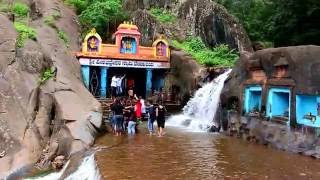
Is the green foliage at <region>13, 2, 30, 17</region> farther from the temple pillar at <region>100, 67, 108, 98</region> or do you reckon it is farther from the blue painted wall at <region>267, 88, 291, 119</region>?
the blue painted wall at <region>267, 88, 291, 119</region>

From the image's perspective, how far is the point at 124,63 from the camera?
25.7m

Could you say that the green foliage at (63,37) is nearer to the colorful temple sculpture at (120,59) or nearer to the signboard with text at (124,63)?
the colorful temple sculpture at (120,59)

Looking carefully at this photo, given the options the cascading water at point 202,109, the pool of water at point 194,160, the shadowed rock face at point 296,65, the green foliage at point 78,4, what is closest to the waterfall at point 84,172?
the pool of water at point 194,160

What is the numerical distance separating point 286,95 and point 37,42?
11.6 m

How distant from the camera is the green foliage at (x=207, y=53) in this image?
26.5 meters

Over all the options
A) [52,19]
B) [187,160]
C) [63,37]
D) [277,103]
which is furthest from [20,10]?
[187,160]

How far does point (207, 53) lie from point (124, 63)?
19.2 ft

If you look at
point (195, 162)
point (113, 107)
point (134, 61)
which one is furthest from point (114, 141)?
point (134, 61)

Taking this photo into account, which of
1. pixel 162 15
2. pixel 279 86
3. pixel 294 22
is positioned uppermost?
pixel 162 15

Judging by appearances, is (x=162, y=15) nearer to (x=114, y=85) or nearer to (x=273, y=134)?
(x=114, y=85)

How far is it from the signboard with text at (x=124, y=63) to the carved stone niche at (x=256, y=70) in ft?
29.7

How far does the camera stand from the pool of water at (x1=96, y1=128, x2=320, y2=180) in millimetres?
11078

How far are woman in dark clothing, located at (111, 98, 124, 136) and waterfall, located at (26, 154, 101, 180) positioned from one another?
397 cm

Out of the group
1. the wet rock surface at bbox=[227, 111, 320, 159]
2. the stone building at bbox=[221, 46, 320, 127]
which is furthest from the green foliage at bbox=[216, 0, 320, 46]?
the wet rock surface at bbox=[227, 111, 320, 159]
